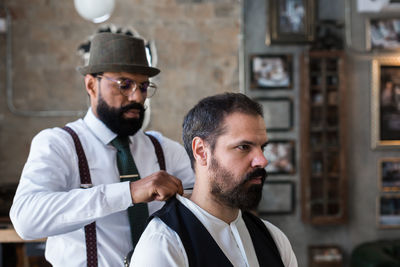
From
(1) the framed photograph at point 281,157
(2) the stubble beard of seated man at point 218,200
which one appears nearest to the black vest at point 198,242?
(2) the stubble beard of seated man at point 218,200

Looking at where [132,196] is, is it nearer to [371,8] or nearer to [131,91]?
[131,91]

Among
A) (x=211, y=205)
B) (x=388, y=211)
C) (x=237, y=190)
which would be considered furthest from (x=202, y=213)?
(x=388, y=211)

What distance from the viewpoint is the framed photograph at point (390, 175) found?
497 centimetres

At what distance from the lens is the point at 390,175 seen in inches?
197

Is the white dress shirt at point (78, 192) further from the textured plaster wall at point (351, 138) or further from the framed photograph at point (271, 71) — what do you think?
the textured plaster wall at point (351, 138)

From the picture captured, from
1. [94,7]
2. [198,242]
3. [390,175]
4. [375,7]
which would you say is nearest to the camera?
[198,242]

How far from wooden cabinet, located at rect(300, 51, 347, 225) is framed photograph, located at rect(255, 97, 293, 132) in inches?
7.3

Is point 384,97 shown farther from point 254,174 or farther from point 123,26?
point 254,174

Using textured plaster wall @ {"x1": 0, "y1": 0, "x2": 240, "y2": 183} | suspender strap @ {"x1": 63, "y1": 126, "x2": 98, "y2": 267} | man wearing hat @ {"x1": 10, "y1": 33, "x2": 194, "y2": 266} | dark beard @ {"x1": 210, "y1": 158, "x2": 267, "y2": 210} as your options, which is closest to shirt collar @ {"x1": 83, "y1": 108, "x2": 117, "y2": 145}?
man wearing hat @ {"x1": 10, "y1": 33, "x2": 194, "y2": 266}

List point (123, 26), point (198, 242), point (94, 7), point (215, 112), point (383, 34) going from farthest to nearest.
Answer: point (383, 34) → point (123, 26) → point (94, 7) → point (215, 112) → point (198, 242)

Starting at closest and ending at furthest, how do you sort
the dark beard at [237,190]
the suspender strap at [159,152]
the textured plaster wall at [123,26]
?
the dark beard at [237,190] < the suspender strap at [159,152] < the textured plaster wall at [123,26]

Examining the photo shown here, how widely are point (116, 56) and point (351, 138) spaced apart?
147 inches

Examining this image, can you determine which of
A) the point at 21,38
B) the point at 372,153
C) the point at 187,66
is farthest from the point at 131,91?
the point at 372,153

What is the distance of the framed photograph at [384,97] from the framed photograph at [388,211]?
0.62 meters
